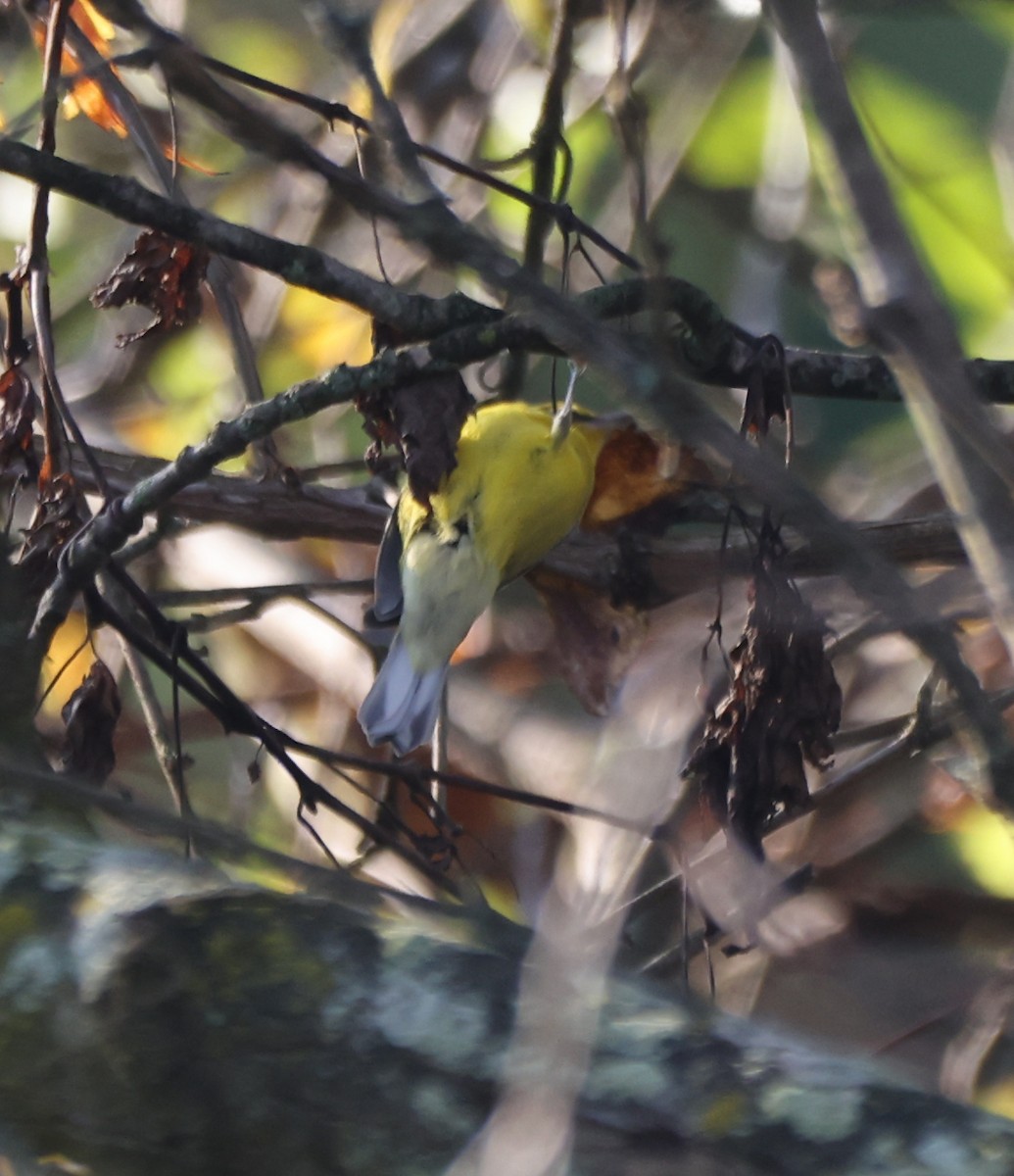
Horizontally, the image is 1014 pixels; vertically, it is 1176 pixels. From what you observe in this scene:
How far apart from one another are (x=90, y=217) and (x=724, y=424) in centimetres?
438

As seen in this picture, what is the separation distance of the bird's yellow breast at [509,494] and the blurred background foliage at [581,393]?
23cm

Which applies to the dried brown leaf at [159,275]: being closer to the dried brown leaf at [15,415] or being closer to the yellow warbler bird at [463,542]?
the dried brown leaf at [15,415]

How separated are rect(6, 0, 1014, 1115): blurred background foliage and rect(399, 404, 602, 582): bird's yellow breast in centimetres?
23

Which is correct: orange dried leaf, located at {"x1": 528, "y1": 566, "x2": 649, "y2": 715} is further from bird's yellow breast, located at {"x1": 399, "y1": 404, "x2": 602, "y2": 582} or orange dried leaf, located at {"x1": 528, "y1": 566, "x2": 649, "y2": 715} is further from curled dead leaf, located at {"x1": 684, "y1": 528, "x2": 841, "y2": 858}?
curled dead leaf, located at {"x1": 684, "y1": 528, "x2": 841, "y2": 858}

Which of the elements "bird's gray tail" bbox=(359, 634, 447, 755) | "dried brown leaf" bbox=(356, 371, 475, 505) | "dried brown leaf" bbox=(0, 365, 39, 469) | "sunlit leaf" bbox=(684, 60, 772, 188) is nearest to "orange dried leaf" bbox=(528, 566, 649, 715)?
"bird's gray tail" bbox=(359, 634, 447, 755)

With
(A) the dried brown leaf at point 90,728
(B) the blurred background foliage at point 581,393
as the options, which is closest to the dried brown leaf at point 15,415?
(A) the dried brown leaf at point 90,728

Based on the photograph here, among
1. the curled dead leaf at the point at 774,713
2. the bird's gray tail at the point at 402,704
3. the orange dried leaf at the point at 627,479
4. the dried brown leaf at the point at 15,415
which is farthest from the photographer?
the orange dried leaf at the point at 627,479

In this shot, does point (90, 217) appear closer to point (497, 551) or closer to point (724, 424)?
point (497, 551)

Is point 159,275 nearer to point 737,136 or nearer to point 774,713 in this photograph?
point 774,713

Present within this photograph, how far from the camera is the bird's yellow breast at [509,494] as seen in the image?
293 centimetres

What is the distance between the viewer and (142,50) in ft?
5.40

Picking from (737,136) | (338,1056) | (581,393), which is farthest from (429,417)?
(581,393)

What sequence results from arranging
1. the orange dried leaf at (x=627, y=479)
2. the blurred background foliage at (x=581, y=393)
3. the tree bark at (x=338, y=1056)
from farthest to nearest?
1. the blurred background foliage at (x=581, y=393)
2. the orange dried leaf at (x=627, y=479)
3. the tree bark at (x=338, y=1056)

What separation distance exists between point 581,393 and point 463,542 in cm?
250
